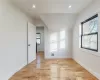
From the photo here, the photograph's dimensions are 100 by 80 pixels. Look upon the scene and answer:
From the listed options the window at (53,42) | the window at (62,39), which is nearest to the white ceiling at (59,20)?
the window at (62,39)

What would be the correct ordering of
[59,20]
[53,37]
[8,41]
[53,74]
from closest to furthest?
[8,41] → [53,74] → [59,20] → [53,37]

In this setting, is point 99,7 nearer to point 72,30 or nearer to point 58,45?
point 72,30

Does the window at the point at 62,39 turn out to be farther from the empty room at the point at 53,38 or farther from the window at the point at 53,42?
the window at the point at 53,42

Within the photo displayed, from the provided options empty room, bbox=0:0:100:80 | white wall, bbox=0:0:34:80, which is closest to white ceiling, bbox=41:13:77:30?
empty room, bbox=0:0:100:80

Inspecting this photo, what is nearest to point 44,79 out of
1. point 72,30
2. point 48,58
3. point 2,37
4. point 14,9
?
point 2,37

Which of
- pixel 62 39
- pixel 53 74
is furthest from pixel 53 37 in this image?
pixel 53 74

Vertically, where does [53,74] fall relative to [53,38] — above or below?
below

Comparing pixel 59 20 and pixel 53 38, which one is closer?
pixel 59 20

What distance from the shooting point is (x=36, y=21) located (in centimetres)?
728

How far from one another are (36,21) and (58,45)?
2.12 m

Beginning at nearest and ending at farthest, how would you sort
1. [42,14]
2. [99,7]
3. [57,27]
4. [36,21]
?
1. [99,7]
2. [42,14]
3. [57,27]
4. [36,21]

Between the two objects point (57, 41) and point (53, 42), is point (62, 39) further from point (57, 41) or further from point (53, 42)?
point (53, 42)

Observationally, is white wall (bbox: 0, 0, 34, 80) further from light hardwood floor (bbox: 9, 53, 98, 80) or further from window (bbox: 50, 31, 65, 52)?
window (bbox: 50, 31, 65, 52)

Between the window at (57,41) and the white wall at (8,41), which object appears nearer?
the white wall at (8,41)
